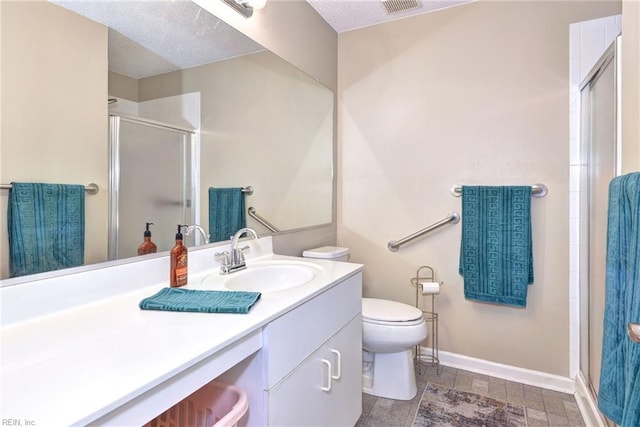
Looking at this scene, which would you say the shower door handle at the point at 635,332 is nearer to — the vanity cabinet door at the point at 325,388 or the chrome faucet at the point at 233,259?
the vanity cabinet door at the point at 325,388

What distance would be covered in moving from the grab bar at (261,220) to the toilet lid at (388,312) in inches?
26.8

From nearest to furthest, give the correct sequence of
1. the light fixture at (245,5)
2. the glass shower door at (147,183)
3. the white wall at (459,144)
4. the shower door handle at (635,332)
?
the shower door handle at (635,332) < the glass shower door at (147,183) < the light fixture at (245,5) < the white wall at (459,144)

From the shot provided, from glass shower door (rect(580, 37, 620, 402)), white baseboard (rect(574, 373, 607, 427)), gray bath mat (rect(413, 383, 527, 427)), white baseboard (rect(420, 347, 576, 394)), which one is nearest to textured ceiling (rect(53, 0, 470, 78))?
glass shower door (rect(580, 37, 620, 402))

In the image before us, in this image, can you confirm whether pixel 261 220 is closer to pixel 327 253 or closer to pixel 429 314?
pixel 327 253

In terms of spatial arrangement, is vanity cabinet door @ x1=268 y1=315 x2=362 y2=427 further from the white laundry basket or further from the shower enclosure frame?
the shower enclosure frame

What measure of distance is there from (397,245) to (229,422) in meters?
1.68

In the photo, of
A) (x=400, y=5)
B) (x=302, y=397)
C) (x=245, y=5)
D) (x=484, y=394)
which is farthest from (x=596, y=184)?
(x=245, y=5)

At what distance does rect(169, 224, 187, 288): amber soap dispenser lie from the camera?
1137 millimetres

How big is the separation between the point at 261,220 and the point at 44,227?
96 cm

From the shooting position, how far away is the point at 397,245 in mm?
2242

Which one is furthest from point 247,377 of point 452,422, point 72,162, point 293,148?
point 293,148

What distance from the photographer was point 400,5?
2.06m

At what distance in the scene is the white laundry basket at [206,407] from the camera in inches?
36.0

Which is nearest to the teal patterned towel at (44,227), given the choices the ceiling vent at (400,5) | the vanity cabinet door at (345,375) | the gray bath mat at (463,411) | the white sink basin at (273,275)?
the white sink basin at (273,275)
